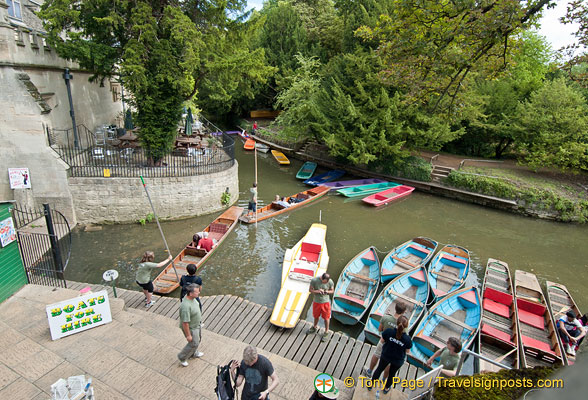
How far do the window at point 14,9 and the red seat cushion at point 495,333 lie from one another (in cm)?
1965

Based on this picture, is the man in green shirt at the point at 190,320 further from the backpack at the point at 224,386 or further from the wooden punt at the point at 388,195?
the wooden punt at the point at 388,195

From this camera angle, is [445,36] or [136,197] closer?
[445,36]

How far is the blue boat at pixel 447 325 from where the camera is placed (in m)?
7.20

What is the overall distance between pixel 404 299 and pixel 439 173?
13379 millimetres

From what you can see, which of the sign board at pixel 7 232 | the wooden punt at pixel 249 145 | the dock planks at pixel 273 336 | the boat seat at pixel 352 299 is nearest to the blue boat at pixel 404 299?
the boat seat at pixel 352 299

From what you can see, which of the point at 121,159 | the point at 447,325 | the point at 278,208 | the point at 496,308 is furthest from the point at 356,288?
the point at 121,159

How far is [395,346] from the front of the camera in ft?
16.2

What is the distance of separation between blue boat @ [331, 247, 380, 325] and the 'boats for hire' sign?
5.07 meters

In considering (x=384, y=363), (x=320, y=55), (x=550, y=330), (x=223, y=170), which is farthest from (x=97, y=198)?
(x=320, y=55)

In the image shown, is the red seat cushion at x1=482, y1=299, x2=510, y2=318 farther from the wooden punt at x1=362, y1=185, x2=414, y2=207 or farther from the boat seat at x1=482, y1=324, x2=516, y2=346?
the wooden punt at x1=362, y1=185, x2=414, y2=207

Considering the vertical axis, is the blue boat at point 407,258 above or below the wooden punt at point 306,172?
below

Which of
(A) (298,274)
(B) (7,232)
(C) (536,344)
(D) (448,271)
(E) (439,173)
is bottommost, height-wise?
(C) (536,344)

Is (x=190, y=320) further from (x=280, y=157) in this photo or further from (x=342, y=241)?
(x=280, y=157)

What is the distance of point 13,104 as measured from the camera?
11086mm
